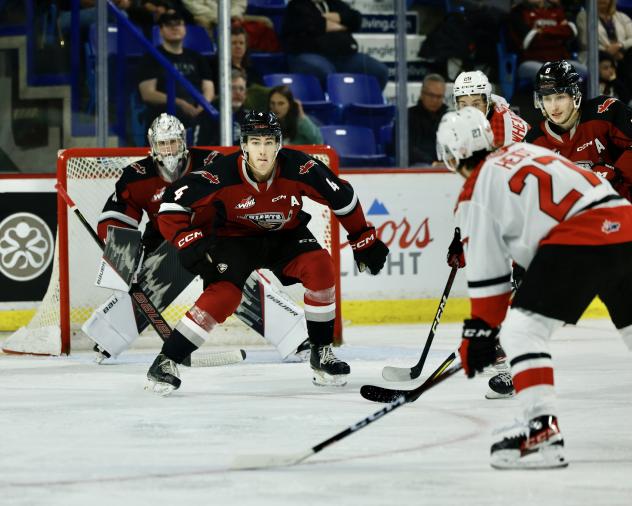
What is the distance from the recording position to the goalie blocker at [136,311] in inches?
204

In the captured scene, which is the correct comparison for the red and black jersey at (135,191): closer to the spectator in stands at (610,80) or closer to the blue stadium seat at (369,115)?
the blue stadium seat at (369,115)

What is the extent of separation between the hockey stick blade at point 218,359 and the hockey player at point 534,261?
2291mm

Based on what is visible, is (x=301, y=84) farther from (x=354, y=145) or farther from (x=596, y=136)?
(x=596, y=136)

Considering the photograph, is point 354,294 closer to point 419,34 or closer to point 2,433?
point 419,34

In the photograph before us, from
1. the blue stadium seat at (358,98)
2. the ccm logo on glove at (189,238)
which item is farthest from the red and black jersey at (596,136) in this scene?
the blue stadium seat at (358,98)

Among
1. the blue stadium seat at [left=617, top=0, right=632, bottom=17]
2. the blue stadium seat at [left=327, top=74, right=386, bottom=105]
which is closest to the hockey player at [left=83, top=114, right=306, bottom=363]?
the blue stadium seat at [left=327, top=74, right=386, bottom=105]

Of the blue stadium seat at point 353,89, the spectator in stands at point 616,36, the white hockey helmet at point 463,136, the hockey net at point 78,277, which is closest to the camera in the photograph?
the white hockey helmet at point 463,136

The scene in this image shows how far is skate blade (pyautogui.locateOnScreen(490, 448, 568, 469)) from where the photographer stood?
2.78 meters

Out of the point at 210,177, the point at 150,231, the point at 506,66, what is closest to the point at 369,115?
the point at 506,66

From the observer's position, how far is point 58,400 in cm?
416

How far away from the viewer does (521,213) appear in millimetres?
2809

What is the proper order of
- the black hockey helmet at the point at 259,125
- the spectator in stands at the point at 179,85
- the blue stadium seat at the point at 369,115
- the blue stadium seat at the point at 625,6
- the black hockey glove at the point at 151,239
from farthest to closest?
1. the blue stadium seat at the point at 625,6
2. the blue stadium seat at the point at 369,115
3. the spectator in stands at the point at 179,85
4. the black hockey glove at the point at 151,239
5. the black hockey helmet at the point at 259,125

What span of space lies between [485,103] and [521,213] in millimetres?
1632

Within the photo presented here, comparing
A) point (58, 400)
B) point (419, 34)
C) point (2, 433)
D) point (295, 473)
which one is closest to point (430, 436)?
point (295, 473)
